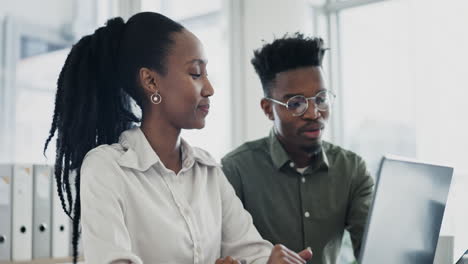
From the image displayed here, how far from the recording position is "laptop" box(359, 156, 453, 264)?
0.95 meters

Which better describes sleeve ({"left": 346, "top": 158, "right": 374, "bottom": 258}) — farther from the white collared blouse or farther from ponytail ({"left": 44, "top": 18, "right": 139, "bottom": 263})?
ponytail ({"left": 44, "top": 18, "right": 139, "bottom": 263})

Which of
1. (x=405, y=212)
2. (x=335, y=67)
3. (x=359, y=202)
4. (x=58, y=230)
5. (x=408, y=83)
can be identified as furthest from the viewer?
(x=335, y=67)

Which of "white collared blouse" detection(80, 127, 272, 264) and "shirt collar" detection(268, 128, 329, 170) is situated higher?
"shirt collar" detection(268, 128, 329, 170)

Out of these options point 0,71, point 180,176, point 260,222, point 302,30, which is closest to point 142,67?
point 180,176

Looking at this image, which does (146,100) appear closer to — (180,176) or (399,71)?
(180,176)

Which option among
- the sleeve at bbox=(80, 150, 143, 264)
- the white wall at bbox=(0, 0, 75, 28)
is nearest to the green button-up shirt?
the sleeve at bbox=(80, 150, 143, 264)

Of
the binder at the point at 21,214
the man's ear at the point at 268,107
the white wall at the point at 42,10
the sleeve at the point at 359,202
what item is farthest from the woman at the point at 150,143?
the white wall at the point at 42,10

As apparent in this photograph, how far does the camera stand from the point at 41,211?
2072 mm

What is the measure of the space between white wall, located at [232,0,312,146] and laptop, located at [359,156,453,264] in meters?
1.63

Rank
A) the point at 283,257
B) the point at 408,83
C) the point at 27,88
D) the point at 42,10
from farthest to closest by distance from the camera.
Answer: the point at 42,10 → the point at 27,88 → the point at 408,83 → the point at 283,257

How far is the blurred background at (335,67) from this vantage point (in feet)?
7.97

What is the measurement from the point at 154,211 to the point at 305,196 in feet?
2.08

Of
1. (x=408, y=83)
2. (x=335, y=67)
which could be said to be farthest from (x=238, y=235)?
(x=335, y=67)

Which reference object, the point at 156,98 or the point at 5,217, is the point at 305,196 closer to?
the point at 156,98
